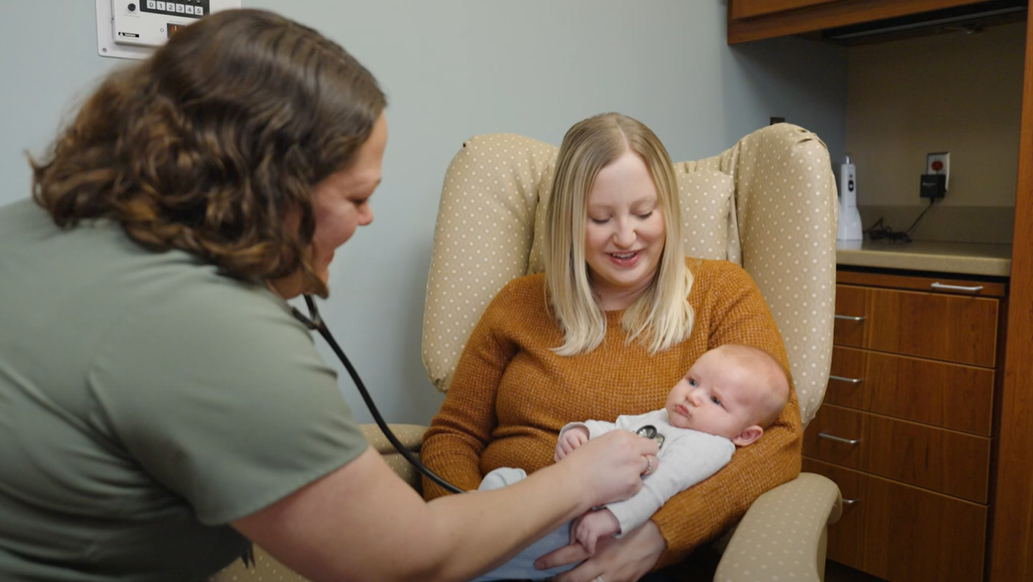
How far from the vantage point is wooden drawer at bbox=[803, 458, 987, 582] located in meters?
1.95

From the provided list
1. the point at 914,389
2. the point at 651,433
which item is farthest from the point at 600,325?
the point at 914,389

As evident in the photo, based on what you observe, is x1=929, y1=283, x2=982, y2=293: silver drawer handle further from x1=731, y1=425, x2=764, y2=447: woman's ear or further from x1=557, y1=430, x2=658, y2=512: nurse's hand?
x1=557, y1=430, x2=658, y2=512: nurse's hand

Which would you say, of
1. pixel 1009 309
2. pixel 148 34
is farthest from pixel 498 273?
pixel 1009 309

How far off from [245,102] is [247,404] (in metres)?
0.26

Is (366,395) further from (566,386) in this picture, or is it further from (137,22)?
(137,22)

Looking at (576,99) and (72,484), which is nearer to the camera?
(72,484)

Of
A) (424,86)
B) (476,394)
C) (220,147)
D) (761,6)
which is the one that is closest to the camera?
(220,147)

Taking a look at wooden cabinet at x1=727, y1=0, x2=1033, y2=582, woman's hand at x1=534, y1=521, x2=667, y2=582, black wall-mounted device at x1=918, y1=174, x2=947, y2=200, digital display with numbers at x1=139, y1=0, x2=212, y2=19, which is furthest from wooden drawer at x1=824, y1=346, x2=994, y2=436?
digital display with numbers at x1=139, y1=0, x2=212, y2=19

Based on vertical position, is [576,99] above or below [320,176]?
above

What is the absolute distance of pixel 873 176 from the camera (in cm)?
271

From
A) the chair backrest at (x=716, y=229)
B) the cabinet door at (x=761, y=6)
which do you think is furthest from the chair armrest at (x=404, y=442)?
the cabinet door at (x=761, y=6)

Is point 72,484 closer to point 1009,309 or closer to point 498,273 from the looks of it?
point 498,273

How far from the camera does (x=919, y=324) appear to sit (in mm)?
1982

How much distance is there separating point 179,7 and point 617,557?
4.01 ft
